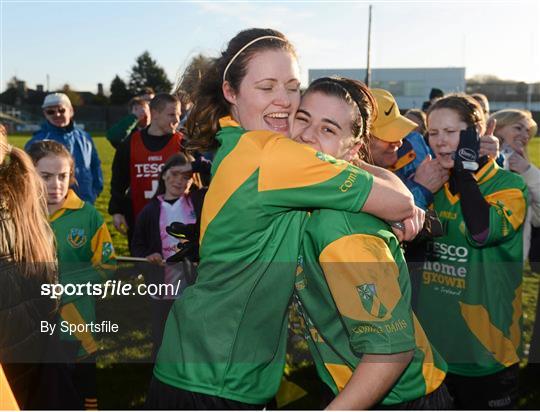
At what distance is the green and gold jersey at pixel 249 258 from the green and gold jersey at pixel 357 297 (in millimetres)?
59

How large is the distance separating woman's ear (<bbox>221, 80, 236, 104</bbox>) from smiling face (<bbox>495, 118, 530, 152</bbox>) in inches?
121

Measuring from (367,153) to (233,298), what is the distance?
938 millimetres

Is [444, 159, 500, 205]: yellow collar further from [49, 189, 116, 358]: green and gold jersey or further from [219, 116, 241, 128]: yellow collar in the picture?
[49, 189, 116, 358]: green and gold jersey

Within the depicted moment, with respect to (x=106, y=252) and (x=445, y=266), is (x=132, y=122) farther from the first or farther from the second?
(x=445, y=266)

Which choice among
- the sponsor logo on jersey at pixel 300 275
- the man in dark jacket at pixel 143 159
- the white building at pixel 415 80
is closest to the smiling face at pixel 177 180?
the man in dark jacket at pixel 143 159

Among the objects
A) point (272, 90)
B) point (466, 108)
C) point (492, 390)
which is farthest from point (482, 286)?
point (272, 90)

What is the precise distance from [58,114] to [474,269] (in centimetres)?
499

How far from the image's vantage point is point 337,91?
6.62 ft

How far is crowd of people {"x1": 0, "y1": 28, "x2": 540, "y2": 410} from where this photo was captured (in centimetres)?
170

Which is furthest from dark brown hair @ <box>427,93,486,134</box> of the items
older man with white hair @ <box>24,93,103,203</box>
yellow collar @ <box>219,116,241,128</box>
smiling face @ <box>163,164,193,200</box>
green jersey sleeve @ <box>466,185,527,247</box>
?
older man with white hair @ <box>24,93,103,203</box>

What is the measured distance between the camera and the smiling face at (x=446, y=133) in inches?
131

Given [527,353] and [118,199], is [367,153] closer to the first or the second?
[527,353]

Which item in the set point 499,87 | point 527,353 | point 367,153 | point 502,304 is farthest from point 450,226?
point 499,87

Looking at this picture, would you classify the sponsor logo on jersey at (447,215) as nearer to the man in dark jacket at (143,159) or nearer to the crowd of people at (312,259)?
the crowd of people at (312,259)
